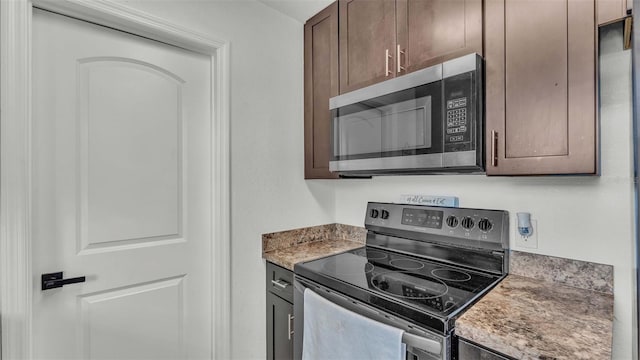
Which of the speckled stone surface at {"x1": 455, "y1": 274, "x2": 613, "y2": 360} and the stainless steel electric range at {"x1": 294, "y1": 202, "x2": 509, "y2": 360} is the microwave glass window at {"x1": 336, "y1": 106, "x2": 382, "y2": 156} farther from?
the speckled stone surface at {"x1": 455, "y1": 274, "x2": 613, "y2": 360}

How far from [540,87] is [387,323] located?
0.97 m

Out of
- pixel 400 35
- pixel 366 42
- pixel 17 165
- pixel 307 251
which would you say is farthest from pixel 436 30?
pixel 17 165

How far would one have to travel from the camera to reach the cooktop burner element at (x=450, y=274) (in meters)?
1.31

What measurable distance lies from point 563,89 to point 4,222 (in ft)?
6.42

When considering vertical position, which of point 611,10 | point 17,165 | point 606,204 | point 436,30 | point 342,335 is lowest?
point 342,335

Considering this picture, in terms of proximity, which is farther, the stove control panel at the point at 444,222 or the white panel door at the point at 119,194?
the stove control panel at the point at 444,222

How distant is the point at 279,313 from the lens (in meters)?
1.65

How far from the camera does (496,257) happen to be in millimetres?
1354

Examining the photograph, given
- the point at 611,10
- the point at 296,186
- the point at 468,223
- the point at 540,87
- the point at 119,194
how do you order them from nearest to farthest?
the point at 611,10 → the point at 540,87 → the point at 119,194 → the point at 468,223 → the point at 296,186

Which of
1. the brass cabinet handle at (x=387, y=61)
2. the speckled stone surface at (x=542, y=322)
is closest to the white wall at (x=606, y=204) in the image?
the speckled stone surface at (x=542, y=322)

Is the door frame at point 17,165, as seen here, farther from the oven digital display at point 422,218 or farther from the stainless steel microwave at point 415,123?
the oven digital display at point 422,218

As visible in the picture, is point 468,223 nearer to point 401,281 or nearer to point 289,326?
point 401,281

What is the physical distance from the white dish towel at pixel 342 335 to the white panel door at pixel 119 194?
2.02 ft

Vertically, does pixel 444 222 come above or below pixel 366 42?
below
